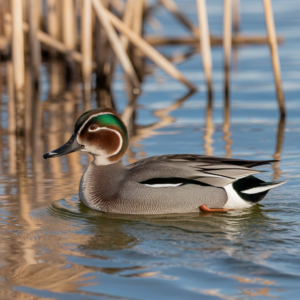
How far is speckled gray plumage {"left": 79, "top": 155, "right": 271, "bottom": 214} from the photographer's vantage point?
5.61 meters

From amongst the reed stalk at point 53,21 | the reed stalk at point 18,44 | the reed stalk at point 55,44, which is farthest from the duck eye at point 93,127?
the reed stalk at point 53,21

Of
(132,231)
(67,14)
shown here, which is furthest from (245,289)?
(67,14)

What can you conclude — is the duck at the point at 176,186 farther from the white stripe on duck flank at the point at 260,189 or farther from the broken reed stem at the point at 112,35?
the broken reed stem at the point at 112,35

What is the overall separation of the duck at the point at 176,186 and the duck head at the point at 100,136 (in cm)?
4

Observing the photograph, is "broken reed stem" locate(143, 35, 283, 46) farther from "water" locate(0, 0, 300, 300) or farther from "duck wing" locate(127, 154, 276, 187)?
"duck wing" locate(127, 154, 276, 187)

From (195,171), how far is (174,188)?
24 centimetres

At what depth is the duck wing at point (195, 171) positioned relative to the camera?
18.3ft

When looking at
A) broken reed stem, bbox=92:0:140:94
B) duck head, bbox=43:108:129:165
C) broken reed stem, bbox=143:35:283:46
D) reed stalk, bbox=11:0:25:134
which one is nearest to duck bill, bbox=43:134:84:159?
duck head, bbox=43:108:129:165

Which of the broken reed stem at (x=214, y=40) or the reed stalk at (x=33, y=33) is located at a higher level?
the broken reed stem at (x=214, y=40)

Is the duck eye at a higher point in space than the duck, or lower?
higher

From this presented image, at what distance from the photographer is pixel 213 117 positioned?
33.0 ft

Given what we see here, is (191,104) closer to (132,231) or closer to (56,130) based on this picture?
(56,130)

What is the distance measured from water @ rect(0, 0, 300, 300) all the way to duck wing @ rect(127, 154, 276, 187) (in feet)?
1.08

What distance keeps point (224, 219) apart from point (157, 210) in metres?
0.60
